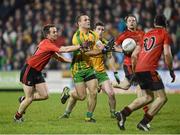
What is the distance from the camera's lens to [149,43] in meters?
13.6

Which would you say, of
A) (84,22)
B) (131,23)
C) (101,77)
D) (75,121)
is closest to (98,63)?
(101,77)

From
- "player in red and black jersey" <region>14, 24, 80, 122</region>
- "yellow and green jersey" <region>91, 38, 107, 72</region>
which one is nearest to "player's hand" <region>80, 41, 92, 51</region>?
"player in red and black jersey" <region>14, 24, 80, 122</region>

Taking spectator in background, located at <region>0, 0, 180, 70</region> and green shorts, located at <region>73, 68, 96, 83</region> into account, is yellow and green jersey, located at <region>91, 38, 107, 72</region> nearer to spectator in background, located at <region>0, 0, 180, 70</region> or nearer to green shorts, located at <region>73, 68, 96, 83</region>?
green shorts, located at <region>73, 68, 96, 83</region>

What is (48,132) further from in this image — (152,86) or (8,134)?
(152,86)

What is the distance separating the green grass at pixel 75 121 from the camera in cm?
1357

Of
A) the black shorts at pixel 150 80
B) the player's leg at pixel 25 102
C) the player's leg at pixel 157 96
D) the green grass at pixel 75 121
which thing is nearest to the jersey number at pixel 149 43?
the black shorts at pixel 150 80

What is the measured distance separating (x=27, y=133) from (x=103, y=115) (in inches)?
179

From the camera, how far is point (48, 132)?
13.2 m

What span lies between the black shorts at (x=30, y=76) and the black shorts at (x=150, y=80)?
274 centimetres

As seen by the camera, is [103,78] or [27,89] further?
[103,78]

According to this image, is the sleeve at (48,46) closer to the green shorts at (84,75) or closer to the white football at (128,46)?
the green shorts at (84,75)

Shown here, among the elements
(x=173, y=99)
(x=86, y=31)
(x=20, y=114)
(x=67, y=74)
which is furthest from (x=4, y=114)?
(x=67, y=74)

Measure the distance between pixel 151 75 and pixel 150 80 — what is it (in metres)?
0.12

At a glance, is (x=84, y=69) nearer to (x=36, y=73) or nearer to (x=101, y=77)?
(x=36, y=73)
